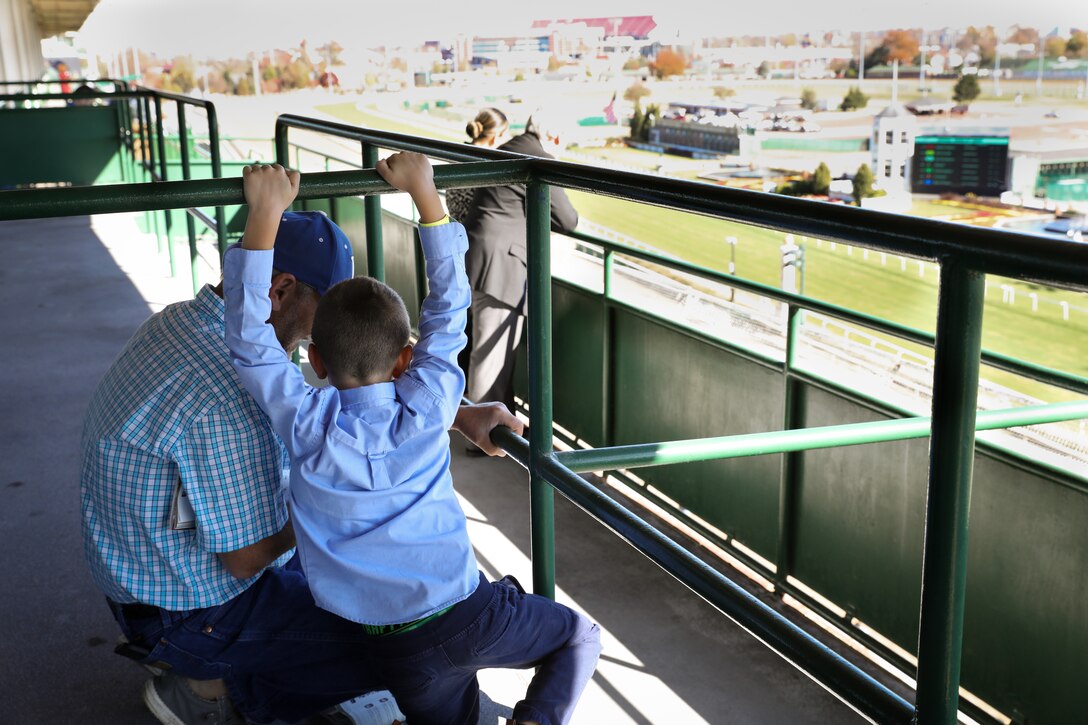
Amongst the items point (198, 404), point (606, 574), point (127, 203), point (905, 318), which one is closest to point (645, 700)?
point (606, 574)

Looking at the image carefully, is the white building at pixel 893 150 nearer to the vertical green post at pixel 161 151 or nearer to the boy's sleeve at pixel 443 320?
the vertical green post at pixel 161 151

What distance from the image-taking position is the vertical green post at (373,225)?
217cm

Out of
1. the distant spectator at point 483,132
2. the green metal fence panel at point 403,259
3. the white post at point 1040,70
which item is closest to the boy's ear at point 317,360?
the distant spectator at point 483,132

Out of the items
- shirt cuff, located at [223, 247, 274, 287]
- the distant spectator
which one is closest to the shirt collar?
shirt cuff, located at [223, 247, 274, 287]

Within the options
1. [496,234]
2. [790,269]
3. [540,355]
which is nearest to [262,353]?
[540,355]

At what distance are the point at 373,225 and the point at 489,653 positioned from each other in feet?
3.13

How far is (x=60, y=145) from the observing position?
33.1ft

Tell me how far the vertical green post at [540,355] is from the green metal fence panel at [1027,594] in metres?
1.43

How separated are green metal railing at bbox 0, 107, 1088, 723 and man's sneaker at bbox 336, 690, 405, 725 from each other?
1.40 feet

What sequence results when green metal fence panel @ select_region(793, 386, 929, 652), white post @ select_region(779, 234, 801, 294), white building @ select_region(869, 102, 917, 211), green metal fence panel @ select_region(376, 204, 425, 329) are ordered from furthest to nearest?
white building @ select_region(869, 102, 917, 211), green metal fence panel @ select_region(376, 204, 425, 329), white post @ select_region(779, 234, 801, 294), green metal fence panel @ select_region(793, 386, 929, 652)

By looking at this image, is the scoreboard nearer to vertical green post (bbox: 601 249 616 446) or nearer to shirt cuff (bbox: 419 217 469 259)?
vertical green post (bbox: 601 249 616 446)

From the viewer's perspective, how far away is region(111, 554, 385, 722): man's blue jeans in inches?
71.2

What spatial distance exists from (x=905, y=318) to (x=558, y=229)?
124 ft

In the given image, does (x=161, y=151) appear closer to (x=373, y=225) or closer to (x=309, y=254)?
(x=373, y=225)
